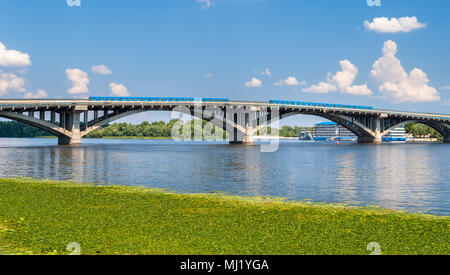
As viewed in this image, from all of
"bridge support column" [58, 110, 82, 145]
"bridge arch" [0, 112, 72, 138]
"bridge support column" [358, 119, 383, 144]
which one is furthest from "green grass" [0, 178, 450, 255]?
"bridge support column" [358, 119, 383, 144]

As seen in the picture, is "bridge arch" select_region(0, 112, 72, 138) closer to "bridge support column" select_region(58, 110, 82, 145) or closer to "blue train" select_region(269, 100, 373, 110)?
"bridge support column" select_region(58, 110, 82, 145)

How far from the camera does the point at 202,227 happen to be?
49.6ft

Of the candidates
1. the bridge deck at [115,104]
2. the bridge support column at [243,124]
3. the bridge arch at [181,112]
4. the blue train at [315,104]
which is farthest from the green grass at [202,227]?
the blue train at [315,104]

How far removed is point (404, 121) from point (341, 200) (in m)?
151

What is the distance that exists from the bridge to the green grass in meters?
74.9

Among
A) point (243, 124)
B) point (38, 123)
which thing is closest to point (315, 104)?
point (243, 124)

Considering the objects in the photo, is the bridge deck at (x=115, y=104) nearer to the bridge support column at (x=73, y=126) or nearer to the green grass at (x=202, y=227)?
the bridge support column at (x=73, y=126)

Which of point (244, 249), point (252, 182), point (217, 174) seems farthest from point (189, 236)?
point (217, 174)

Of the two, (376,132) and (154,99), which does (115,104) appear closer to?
(154,99)

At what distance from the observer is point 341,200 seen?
77.2 feet

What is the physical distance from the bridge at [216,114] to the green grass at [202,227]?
74932 mm

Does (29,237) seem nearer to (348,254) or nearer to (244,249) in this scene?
(244,249)

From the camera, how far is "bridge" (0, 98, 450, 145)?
92.1 meters

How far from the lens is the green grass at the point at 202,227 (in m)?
12.3
